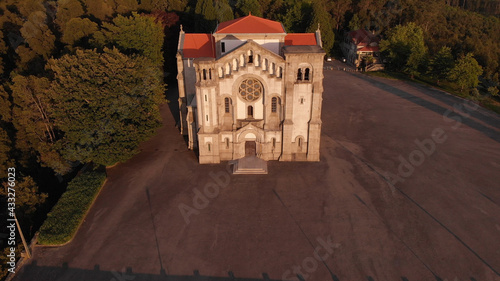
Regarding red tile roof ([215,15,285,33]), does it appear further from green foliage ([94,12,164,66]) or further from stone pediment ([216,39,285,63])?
green foliage ([94,12,164,66])

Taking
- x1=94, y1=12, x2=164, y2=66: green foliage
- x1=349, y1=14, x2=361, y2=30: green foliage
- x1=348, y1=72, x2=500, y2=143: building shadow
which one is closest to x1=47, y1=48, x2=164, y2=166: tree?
x1=94, y1=12, x2=164, y2=66: green foliage

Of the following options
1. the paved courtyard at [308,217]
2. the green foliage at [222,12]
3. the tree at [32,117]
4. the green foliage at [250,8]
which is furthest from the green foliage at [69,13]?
the paved courtyard at [308,217]

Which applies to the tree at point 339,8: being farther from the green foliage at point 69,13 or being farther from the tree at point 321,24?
the green foliage at point 69,13

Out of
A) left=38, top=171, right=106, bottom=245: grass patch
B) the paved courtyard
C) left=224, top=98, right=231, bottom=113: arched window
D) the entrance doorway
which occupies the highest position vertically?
left=224, top=98, right=231, bottom=113: arched window

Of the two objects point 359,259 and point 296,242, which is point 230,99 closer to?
point 296,242

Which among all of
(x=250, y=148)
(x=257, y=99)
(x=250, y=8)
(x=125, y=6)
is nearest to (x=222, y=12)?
(x=250, y=8)

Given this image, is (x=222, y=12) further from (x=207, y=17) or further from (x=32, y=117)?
(x=32, y=117)
